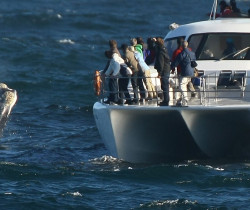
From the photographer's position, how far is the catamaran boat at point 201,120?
23953mm

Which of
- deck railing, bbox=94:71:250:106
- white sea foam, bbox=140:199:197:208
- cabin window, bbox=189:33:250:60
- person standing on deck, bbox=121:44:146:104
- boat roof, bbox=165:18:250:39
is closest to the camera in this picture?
white sea foam, bbox=140:199:197:208

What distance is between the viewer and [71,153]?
89.1ft

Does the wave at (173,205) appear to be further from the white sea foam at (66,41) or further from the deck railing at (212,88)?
the white sea foam at (66,41)

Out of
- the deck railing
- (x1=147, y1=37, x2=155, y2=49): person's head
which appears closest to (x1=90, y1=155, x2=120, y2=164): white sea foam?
the deck railing

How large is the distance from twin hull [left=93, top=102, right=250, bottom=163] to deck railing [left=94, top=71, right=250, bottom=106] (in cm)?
37

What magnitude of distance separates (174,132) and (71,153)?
3617mm

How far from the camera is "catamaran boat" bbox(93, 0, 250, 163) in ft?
78.6

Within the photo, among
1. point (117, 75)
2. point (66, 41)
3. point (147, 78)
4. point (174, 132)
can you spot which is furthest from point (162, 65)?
point (66, 41)

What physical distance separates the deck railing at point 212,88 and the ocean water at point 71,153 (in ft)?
4.82

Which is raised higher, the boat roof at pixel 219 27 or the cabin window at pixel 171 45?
the boat roof at pixel 219 27

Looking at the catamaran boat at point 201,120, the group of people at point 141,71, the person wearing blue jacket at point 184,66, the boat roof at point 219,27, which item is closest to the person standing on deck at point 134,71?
the group of people at point 141,71

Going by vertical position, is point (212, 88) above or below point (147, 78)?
below

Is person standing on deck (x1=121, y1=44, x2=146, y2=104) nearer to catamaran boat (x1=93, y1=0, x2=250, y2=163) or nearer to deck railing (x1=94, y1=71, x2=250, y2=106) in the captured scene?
deck railing (x1=94, y1=71, x2=250, y2=106)

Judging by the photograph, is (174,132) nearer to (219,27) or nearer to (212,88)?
(212,88)
